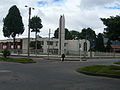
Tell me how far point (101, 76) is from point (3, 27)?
6768cm

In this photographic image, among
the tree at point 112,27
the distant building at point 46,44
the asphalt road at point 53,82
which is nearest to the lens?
the asphalt road at point 53,82

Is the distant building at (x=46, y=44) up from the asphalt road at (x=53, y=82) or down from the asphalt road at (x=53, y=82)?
up

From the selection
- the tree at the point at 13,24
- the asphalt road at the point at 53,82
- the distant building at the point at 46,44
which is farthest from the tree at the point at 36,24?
the asphalt road at the point at 53,82

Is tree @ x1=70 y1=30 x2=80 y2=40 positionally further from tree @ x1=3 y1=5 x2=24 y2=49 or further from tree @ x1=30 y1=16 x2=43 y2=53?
tree @ x1=3 y1=5 x2=24 y2=49

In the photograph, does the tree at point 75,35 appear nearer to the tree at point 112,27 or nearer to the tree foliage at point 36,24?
the tree foliage at point 36,24

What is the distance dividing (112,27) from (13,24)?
62163mm

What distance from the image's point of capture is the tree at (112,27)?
17172 mm

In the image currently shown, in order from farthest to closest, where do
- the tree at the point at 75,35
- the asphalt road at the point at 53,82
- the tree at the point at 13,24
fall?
the tree at the point at 75,35
the tree at the point at 13,24
the asphalt road at the point at 53,82

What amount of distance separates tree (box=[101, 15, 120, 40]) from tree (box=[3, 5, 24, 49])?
60.6m

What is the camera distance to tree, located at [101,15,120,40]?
17.2 meters

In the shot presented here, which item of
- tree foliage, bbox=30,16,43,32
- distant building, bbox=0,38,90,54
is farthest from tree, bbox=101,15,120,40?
distant building, bbox=0,38,90,54

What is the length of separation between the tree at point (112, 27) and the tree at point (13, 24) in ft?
199

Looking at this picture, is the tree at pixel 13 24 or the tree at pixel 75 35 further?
the tree at pixel 75 35

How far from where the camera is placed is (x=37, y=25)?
87438 millimetres
